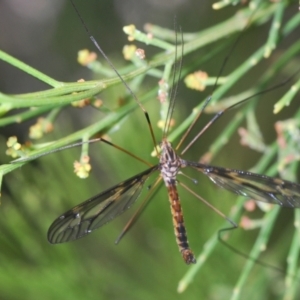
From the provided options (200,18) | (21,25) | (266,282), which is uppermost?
(21,25)

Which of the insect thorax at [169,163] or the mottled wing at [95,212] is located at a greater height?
the insect thorax at [169,163]

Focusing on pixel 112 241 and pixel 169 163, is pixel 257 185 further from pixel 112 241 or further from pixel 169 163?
pixel 112 241

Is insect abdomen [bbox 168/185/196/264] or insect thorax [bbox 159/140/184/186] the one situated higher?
insect thorax [bbox 159/140/184/186]

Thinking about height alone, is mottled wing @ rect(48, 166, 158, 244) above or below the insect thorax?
below

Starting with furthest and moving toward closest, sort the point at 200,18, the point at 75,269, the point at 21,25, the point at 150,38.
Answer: the point at 21,25, the point at 200,18, the point at 75,269, the point at 150,38

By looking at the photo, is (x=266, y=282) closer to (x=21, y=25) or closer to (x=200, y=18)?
(x=200, y=18)

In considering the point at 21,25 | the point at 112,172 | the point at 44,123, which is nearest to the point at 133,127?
the point at 112,172
